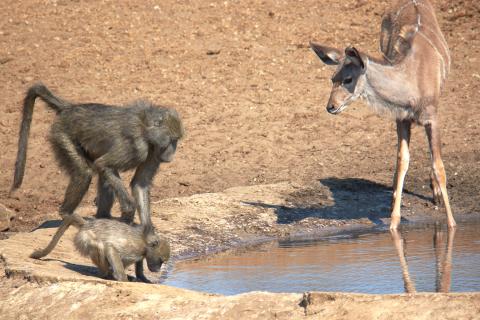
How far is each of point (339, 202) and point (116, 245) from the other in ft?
14.5

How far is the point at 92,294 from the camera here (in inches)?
291

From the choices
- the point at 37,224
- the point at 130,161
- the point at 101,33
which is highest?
the point at 101,33

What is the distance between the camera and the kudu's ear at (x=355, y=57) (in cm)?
1046

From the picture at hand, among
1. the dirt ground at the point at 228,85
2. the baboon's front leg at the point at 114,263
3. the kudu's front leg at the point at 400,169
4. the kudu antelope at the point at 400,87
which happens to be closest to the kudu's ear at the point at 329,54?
the kudu antelope at the point at 400,87

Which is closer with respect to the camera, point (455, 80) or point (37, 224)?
point (37, 224)

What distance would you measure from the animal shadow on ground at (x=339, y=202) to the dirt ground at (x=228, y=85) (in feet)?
1.09

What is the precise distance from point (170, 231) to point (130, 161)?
5.77 feet

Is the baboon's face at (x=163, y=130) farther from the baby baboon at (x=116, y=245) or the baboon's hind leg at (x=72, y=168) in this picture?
the baby baboon at (x=116, y=245)

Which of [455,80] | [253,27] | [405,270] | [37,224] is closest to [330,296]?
[405,270]

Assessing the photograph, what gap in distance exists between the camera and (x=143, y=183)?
9180 millimetres

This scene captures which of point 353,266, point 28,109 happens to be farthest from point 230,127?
point 353,266

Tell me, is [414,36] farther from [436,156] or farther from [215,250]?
[215,250]

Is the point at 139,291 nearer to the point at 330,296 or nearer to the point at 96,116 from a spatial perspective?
the point at 330,296

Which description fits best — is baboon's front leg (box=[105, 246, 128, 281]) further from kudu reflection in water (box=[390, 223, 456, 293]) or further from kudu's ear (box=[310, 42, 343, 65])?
kudu's ear (box=[310, 42, 343, 65])
